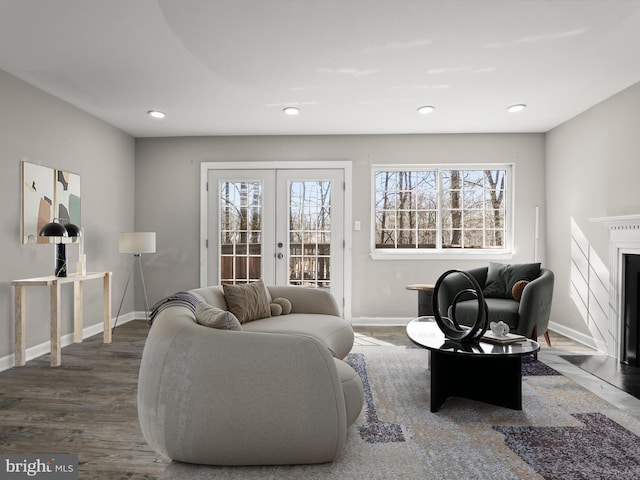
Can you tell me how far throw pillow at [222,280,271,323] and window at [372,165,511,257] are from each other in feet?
7.73

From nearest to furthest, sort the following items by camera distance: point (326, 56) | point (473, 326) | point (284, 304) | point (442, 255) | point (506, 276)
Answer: point (473, 326)
point (326, 56)
point (284, 304)
point (506, 276)
point (442, 255)

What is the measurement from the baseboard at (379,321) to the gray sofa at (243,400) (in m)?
3.39

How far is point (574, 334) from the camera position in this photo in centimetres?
448

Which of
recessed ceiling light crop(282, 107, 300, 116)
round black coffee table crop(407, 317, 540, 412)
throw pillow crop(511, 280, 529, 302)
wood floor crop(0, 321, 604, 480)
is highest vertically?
recessed ceiling light crop(282, 107, 300, 116)

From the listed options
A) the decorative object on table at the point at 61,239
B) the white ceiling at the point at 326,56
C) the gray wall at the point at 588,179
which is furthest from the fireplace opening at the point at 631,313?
the decorative object on table at the point at 61,239

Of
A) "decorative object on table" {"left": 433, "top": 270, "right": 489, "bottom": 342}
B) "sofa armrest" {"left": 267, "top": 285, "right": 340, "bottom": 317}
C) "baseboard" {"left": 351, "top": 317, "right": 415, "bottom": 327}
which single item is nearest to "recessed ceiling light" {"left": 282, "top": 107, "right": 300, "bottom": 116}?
"sofa armrest" {"left": 267, "top": 285, "right": 340, "bottom": 317}

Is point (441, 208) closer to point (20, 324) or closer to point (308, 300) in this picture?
point (308, 300)

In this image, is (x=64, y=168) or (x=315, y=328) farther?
(x=64, y=168)

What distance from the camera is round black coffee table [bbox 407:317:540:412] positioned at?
2.50m

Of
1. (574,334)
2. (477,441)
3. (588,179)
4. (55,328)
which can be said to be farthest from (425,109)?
(55,328)

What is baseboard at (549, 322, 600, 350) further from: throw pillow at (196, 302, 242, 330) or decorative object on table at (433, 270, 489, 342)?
throw pillow at (196, 302, 242, 330)

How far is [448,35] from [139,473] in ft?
10.1

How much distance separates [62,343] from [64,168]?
5.82 ft

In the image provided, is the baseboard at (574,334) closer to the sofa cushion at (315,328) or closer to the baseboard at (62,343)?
the sofa cushion at (315,328)
